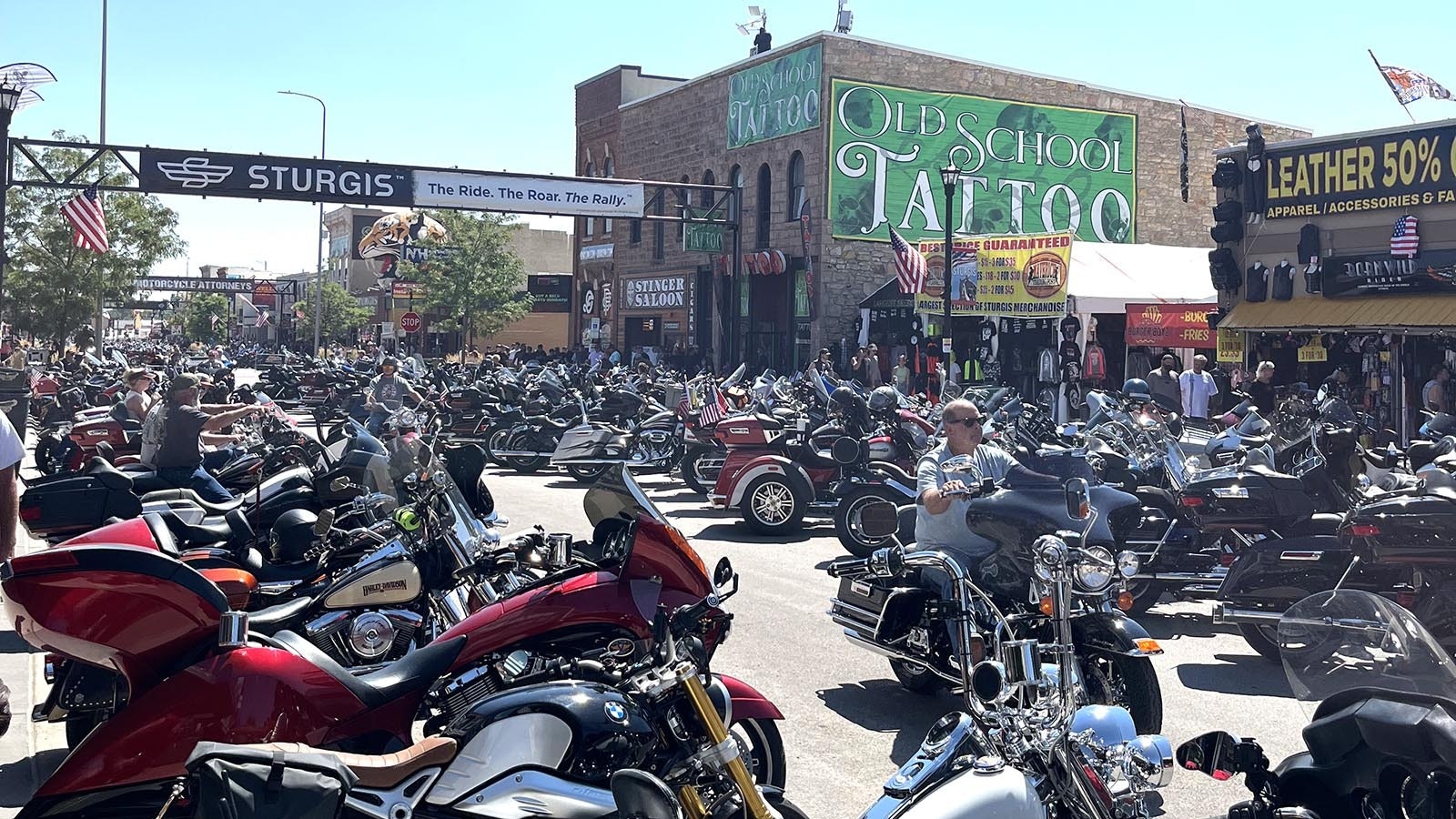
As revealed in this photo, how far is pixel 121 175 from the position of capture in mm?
33375

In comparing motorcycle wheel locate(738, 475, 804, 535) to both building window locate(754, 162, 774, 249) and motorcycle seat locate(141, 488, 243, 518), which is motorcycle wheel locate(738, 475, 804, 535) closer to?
motorcycle seat locate(141, 488, 243, 518)

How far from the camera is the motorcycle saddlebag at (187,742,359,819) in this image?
10.3ft

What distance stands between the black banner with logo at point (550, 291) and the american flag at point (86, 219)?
3576 cm

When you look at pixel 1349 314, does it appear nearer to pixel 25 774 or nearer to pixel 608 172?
pixel 25 774

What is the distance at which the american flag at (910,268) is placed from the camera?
28734mm

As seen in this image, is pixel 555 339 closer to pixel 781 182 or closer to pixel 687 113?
pixel 687 113

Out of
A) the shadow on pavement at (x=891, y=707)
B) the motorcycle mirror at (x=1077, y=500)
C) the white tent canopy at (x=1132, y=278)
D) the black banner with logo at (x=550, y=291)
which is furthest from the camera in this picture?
the black banner with logo at (x=550, y=291)

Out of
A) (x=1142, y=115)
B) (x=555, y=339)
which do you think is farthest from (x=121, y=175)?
(x=555, y=339)

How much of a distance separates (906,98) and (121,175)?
67.6ft

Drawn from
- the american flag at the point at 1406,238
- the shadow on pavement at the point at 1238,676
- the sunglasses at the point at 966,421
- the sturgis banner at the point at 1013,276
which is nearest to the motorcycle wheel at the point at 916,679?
the sunglasses at the point at 966,421

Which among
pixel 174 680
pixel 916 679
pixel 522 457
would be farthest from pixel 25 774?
pixel 522 457

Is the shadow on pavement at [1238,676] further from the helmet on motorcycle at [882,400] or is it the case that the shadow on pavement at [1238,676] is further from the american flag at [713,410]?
the american flag at [713,410]

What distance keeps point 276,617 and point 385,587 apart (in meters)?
0.73

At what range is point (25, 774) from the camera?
19.1 feet
